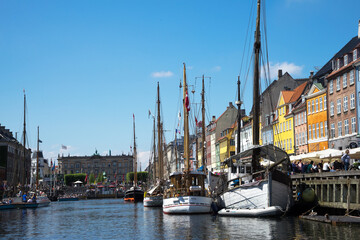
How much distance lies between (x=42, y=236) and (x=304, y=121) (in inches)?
1991

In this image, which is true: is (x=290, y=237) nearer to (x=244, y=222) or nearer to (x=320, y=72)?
(x=244, y=222)

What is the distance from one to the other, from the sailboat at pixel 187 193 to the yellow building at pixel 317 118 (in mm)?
26031

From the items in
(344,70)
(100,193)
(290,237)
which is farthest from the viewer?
(100,193)

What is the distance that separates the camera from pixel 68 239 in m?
30.9

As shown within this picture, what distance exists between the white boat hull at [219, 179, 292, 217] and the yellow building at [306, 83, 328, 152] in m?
32.9

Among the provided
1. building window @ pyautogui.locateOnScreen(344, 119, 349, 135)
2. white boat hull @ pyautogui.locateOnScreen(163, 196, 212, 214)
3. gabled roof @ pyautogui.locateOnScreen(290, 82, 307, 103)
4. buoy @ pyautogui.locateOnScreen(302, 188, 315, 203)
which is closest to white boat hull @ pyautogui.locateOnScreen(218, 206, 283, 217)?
buoy @ pyautogui.locateOnScreen(302, 188, 315, 203)

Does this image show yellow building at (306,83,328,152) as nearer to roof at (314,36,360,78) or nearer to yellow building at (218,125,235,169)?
roof at (314,36,360,78)

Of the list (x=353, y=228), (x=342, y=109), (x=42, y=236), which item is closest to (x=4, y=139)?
(x=342, y=109)

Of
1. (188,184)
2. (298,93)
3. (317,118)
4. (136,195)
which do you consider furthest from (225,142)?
(188,184)

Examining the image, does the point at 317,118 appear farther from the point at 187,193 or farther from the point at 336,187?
the point at 336,187

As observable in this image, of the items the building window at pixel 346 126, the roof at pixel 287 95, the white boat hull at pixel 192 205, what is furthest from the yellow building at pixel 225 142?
the white boat hull at pixel 192 205

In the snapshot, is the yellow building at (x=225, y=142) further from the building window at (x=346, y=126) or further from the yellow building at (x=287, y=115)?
the building window at (x=346, y=126)

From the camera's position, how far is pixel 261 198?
35625 millimetres

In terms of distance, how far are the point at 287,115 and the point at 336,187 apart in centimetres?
4904
